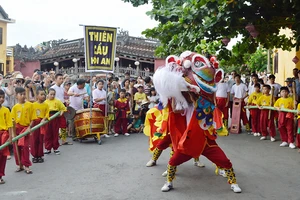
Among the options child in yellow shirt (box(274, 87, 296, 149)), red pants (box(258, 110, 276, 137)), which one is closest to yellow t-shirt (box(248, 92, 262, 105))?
red pants (box(258, 110, 276, 137))

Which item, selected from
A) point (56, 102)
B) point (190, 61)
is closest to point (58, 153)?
point (56, 102)

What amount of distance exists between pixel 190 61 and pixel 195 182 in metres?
2.00

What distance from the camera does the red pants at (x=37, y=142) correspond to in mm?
7906

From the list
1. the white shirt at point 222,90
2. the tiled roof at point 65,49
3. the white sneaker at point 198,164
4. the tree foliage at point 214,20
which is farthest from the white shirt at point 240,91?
the tiled roof at point 65,49

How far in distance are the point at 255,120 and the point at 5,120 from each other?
296 inches

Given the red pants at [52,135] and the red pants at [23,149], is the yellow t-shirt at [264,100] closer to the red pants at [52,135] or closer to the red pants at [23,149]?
the red pants at [52,135]

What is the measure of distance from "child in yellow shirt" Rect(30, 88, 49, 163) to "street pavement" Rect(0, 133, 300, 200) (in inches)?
12.6

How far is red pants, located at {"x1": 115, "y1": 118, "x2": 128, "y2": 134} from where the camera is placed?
1199 cm

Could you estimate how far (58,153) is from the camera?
9.01 m

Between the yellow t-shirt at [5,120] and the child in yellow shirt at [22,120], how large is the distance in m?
0.55

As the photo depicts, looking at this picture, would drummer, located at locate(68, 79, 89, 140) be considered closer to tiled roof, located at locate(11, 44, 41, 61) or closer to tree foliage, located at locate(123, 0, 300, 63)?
tree foliage, located at locate(123, 0, 300, 63)

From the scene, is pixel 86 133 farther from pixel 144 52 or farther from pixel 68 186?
pixel 144 52

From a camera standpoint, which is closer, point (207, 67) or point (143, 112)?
point (207, 67)

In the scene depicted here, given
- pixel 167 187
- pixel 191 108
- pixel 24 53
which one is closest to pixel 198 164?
pixel 167 187
